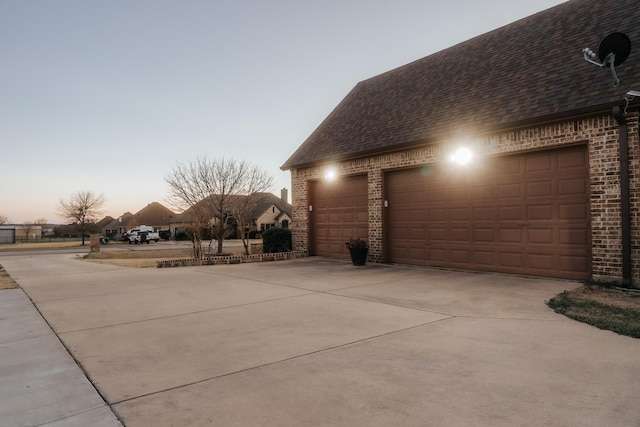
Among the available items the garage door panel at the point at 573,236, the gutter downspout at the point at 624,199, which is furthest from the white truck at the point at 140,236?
the gutter downspout at the point at 624,199

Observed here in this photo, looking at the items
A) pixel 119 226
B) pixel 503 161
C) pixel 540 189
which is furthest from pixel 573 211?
pixel 119 226

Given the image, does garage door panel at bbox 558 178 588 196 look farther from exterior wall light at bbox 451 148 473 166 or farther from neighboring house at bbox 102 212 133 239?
neighboring house at bbox 102 212 133 239

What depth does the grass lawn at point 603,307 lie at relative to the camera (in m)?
4.70

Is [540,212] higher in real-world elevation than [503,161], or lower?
lower

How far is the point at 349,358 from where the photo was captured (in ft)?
12.1

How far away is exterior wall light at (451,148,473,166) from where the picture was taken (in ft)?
33.1

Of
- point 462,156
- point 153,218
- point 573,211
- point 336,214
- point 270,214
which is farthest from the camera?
point 153,218

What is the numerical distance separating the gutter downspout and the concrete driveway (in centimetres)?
174

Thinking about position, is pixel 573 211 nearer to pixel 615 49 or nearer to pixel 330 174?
pixel 615 49

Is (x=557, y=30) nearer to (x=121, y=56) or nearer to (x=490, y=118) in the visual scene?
(x=490, y=118)

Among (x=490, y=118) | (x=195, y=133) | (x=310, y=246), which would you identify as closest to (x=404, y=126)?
(x=490, y=118)

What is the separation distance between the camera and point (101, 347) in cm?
416

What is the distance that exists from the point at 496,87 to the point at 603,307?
22.2 feet

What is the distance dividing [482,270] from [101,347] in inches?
347
